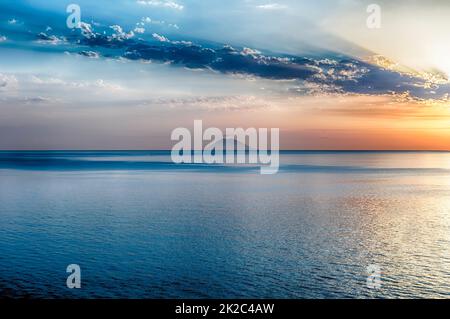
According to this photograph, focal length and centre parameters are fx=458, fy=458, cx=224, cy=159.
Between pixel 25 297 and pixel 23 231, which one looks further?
pixel 23 231

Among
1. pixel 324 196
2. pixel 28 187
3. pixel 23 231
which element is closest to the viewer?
pixel 23 231

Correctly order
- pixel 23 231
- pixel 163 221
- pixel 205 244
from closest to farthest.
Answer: pixel 205 244 < pixel 23 231 < pixel 163 221

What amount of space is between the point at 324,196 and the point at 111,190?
2359 cm

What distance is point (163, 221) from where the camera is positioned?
31.8 meters

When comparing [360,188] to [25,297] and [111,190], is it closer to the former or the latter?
[111,190]

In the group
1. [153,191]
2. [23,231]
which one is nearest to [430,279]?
[23,231]
